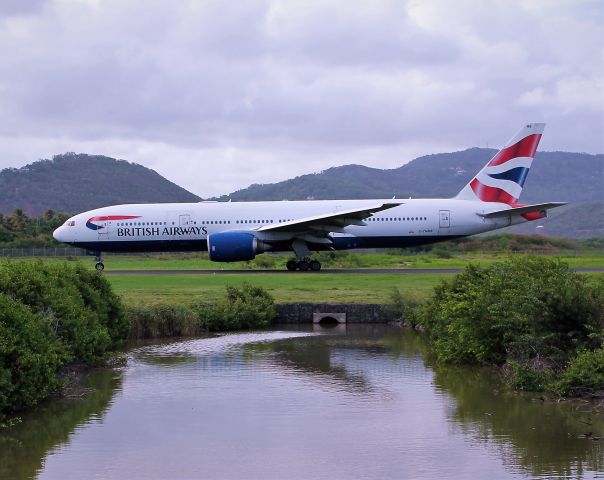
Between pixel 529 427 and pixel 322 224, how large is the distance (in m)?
24.7

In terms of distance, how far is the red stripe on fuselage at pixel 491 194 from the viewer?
43.2 meters

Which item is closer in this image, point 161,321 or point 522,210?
point 161,321

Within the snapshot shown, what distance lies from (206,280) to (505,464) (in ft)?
76.3

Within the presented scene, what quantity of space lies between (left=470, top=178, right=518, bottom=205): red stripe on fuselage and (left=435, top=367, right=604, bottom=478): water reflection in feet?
80.5

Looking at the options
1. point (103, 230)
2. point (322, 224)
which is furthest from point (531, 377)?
point (103, 230)

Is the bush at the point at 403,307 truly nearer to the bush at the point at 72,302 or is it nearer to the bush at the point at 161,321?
the bush at the point at 161,321

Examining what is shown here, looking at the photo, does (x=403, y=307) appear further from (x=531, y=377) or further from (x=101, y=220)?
(x=101, y=220)

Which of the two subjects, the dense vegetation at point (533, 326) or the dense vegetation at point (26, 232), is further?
the dense vegetation at point (26, 232)

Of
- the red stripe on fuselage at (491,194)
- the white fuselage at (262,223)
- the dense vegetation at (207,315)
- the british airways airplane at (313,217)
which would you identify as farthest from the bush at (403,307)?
the red stripe on fuselage at (491,194)

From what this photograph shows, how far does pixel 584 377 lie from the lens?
1683cm

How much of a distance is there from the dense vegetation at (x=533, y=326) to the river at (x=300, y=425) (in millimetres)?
588

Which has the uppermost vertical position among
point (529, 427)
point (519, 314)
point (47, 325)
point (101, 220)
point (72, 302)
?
point (101, 220)

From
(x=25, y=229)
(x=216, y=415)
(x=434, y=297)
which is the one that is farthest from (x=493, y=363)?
(x=25, y=229)

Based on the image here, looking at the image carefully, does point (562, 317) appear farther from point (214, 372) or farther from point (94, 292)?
point (94, 292)
